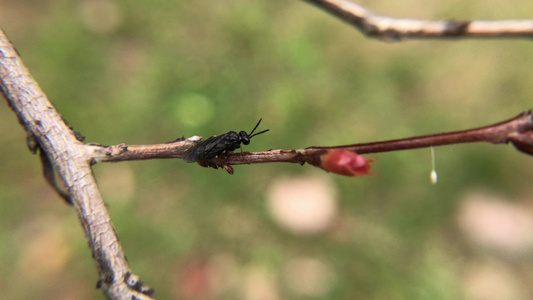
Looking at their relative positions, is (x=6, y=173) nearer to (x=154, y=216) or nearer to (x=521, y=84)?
(x=154, y=216)

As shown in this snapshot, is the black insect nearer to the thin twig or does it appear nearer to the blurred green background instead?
the thin twig

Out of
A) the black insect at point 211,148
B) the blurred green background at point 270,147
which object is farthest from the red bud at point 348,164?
the blurred green background at point 270,147

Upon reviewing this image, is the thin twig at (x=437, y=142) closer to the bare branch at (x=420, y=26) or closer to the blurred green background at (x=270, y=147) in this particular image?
the bare branch at (x=420, y=26)

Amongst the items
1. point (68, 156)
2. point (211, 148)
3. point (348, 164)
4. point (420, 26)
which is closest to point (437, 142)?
point (348, 164)

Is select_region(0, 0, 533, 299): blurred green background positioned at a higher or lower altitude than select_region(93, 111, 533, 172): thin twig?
higher

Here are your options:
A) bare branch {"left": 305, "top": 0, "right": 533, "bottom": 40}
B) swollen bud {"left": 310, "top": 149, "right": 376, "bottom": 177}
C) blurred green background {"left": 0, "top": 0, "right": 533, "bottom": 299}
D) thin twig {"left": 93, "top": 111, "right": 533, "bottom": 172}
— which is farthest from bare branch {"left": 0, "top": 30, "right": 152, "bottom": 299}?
blurred green background {"left": 0, "top": 0, "right": 533, "bottom": 299}
